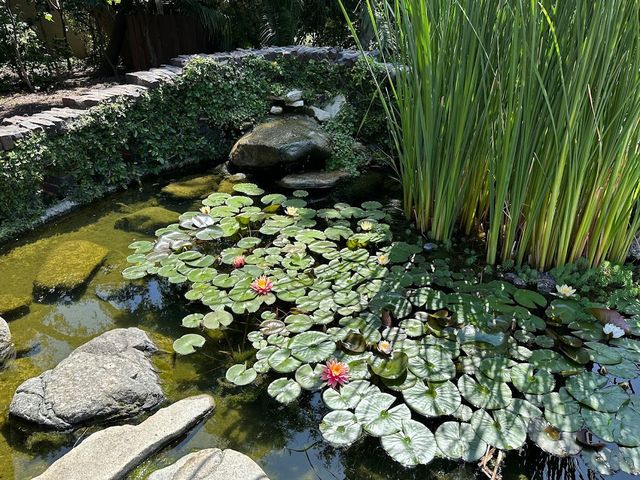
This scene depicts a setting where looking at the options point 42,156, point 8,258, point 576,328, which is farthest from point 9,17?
point 576,328

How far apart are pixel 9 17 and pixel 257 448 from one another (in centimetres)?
538

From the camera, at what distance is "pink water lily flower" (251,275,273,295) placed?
8.20ft

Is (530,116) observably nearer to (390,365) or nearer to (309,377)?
(390,365)

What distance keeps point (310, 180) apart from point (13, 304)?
2.36 metres

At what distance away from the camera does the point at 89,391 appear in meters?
1.97

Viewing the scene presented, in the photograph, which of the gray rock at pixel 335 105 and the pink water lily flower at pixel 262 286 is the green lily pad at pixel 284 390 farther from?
the gray rock at pixel 335 105

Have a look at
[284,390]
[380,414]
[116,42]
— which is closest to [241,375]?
[284,390]

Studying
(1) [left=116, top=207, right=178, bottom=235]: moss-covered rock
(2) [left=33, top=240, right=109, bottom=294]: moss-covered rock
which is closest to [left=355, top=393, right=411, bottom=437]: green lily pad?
(2) [left=33, top=240, right=109, bottom=294]: moss-covered rock

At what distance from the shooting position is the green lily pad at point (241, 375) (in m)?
2.03

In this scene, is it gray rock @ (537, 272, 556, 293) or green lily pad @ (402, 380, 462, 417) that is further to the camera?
gray rock @ (537, 272, 556, 293)

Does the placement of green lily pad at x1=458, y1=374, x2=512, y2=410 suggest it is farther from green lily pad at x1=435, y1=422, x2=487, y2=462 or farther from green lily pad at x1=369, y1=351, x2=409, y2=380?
green lily pad at x1=369, y1=351, x2=409, y2=380

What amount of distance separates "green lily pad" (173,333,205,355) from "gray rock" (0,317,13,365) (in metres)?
0.79

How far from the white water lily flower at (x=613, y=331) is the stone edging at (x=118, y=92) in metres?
3.64

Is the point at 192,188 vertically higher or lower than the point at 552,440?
higher
